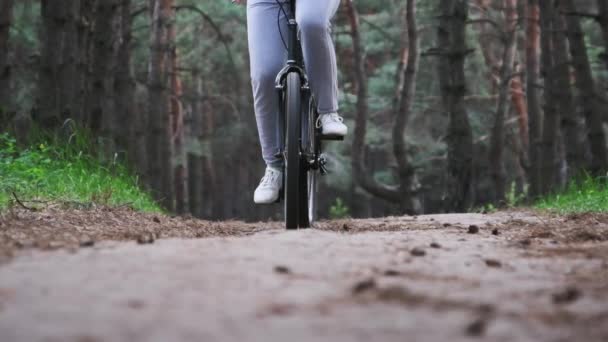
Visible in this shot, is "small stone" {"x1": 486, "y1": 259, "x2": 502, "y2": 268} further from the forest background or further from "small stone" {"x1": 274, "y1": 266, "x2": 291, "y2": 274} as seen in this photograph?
the forest background

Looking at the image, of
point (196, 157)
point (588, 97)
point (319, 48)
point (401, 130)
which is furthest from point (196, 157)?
point (319, 48)

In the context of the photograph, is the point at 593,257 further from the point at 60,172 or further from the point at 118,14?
the point at 118,14

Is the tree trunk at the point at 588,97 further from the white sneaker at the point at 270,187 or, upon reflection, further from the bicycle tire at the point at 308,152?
the white sneaker at the point at 270,187

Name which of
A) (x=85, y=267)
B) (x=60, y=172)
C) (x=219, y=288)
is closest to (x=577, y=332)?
(x=219, y=288)

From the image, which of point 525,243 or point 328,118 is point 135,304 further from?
point 328,118

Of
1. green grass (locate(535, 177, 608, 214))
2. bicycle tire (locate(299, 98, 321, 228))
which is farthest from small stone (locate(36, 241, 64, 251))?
green grass (locate(535, 177, 608, 214))

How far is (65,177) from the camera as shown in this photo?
7.85 m

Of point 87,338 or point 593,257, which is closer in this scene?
point 87,338

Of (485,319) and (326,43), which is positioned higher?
(326,43)

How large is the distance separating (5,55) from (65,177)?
22.7 feet

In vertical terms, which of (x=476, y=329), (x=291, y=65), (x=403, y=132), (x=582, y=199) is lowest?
(x=582, y=199)

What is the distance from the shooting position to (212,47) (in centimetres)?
3209

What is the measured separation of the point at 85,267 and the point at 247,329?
933 millimetres

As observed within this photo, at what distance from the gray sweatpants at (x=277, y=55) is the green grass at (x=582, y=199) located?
117 inches
